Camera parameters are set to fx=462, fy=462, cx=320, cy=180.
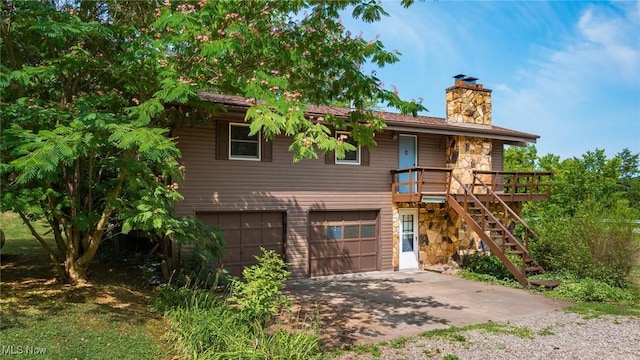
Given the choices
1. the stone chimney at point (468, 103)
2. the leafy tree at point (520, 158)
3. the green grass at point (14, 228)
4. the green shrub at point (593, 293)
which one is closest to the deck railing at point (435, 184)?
the stone chimney at point (468, 103)

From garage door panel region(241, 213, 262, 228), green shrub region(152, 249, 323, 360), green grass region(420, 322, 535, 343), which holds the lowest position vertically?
green grass region(420, 322, 535, 343)

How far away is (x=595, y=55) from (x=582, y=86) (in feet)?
12.7

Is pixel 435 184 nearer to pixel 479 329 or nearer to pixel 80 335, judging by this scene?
pixel 479 329

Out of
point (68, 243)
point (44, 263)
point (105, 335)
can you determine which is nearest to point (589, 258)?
point (105, 335)

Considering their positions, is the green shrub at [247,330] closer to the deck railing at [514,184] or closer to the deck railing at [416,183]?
the deck railing at [416,183]

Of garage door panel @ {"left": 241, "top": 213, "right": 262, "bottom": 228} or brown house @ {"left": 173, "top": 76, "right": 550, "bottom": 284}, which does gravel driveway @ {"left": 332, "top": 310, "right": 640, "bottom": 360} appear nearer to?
brown house @ {"left": 173, "top": 76, "right": 550, "bottom": 284}

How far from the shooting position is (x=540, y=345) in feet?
22.6

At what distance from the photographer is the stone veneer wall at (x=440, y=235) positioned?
597 inches

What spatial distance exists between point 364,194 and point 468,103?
17.4ft

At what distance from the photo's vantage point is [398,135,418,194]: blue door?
14.8 meters

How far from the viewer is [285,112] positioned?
5656mm

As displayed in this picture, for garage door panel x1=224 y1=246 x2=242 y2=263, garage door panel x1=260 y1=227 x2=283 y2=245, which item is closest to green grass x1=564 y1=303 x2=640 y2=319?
garage door panel x1=260 y1=227 x2=283 y2=245

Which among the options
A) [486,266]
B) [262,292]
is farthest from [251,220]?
[486,266]

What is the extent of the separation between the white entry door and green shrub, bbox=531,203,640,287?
393 centimetres
